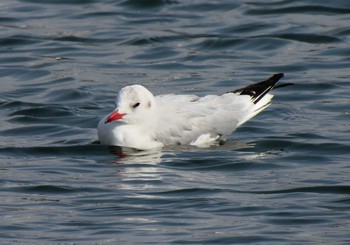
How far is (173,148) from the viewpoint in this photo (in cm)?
1236

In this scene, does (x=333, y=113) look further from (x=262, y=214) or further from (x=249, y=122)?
(x=262, y=214)

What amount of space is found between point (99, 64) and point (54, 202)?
6.08 metres

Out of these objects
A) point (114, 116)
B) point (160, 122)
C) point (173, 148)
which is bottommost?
point (173, 148)

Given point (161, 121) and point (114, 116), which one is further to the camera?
point (161, 121)

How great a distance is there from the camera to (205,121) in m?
12.6

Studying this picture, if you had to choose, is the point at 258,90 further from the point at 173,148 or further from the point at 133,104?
the point at 133,104

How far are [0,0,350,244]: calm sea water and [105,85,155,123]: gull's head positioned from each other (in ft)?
1.15

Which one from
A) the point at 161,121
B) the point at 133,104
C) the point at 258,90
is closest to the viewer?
the point at 133,104

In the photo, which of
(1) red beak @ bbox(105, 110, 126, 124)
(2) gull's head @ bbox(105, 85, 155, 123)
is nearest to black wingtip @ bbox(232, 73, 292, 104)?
(2) gull's head @ bbox(105, 85, 155, 123)

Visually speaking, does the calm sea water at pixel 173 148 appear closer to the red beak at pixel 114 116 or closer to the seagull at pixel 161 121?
the seagull at pixel 161 121

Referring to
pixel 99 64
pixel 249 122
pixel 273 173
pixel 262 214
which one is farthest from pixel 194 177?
pixel 99 64

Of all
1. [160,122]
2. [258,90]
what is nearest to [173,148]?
[160,122]

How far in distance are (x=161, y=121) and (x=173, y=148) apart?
282 millimetres

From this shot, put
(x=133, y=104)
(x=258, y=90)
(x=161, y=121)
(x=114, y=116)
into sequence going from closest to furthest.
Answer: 1. (x=114, y=116)
2. (x=133, y=104)
3. (x=161, y=121)
4. (x=258, y=90)
